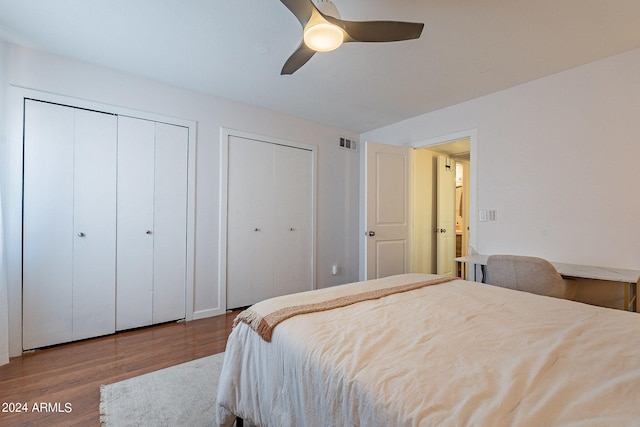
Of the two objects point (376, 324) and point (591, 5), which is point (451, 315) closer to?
point (376, 324)

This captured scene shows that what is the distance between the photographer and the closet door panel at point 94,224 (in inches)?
98.4

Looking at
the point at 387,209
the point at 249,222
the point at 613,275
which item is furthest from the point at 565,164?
the point at 249,222

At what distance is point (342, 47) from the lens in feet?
7.26

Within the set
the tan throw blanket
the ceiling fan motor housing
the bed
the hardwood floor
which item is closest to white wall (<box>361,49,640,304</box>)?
the bed

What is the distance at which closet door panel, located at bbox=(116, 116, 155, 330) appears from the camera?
2.70m

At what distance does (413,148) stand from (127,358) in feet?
12.2

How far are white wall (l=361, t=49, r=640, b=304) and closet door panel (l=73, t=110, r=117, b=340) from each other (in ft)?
12.0

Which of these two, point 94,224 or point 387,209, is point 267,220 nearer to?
point 387,209

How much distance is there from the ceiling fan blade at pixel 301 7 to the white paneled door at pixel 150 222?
2.05m

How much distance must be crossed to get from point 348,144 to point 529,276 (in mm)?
2943

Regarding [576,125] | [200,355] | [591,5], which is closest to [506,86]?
[576,125]

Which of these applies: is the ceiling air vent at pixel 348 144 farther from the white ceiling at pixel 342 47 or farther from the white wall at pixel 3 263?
the white wall at pixel 3 263

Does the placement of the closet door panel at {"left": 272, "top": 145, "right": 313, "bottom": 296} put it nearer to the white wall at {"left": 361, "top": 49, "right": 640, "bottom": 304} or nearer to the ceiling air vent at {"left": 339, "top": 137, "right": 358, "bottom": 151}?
the ceiling air vent at {"left": 339, "top": 137, "right": 358, "bottom": 151}

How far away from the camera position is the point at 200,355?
2.29m
